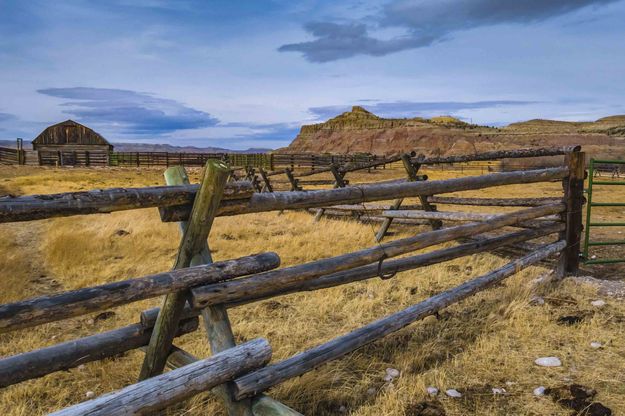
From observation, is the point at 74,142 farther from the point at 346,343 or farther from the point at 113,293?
the point at 113,293

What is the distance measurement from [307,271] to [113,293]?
1.25m

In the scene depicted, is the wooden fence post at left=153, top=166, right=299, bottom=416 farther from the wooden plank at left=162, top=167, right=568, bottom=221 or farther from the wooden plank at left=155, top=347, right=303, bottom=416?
the wooden plank at left=162, top=167, right=568, bottom=221

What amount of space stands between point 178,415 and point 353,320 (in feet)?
7.25

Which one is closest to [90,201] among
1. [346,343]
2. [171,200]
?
[171,200]

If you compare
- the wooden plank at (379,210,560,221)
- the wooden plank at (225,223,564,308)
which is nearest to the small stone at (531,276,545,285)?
the wooden plank at (225,223,564,308)

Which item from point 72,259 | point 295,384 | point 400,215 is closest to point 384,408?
point 295,384

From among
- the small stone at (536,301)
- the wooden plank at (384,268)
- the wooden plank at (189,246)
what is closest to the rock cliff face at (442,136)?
the small stone at (536,301)

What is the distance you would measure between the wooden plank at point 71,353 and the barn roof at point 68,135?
48536 mm

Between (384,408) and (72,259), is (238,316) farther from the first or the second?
(72,259)

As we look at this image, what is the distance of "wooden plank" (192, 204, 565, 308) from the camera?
98.8 inches

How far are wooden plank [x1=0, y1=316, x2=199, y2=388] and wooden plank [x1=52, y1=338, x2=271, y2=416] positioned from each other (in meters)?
0.67

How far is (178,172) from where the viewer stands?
2715 millimetres

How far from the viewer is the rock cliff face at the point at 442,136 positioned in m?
59.3

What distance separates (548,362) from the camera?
11.8 ft
